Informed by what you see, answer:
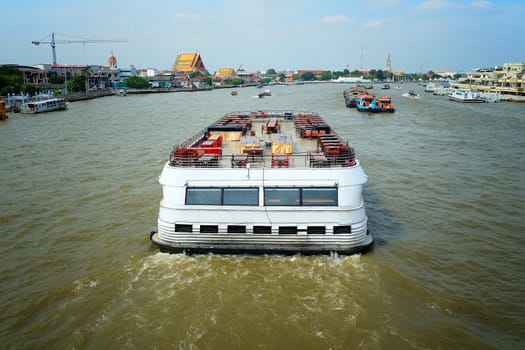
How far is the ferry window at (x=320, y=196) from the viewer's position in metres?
11.7

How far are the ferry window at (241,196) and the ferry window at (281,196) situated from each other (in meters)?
0.33

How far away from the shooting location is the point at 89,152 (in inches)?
1202

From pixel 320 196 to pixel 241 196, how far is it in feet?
7.74

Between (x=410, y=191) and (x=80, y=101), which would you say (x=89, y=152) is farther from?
(x=80, y=101)

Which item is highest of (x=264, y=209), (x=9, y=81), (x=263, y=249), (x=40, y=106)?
(x=9, y=81)

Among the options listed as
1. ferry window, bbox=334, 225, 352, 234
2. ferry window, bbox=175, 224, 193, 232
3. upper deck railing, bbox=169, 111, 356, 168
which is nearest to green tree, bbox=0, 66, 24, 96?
upper deck railing, bbox=169, 111, 356, 168

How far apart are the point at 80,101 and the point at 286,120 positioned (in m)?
73.6

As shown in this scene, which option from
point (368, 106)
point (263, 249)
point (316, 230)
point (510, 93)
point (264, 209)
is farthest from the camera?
point (510, 93)

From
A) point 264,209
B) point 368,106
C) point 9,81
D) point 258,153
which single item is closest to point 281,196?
point 264,209

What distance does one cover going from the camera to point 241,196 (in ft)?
39.1

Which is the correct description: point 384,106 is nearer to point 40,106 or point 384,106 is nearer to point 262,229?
point 40,106

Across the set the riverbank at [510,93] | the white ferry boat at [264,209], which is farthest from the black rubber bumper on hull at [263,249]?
the riverbank at [510,93]

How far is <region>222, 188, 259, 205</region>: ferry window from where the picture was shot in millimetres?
11820

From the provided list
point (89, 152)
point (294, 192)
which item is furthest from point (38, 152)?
point (294, 192)
